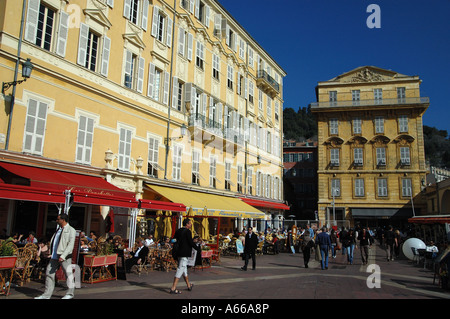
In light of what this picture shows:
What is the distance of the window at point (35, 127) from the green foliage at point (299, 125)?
79.8 metres

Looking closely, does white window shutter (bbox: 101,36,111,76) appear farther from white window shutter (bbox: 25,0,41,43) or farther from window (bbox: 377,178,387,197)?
window (bbox: 377,178,387,197)

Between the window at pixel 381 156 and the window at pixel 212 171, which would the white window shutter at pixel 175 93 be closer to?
the window at pixel 212 171

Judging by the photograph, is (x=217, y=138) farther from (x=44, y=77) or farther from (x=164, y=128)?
(x=44, y=77)

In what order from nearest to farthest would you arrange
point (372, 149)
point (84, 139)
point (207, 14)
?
point (84, 139)
point (207, 14)
point (372, 149)

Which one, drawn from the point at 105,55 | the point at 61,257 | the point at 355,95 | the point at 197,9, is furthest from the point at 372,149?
the point at 61,257

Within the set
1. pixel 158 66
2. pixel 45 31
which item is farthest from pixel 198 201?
pixel 45 31

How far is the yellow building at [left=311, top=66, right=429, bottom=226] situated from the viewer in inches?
1548

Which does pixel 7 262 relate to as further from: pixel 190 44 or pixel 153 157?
pixel 190 44

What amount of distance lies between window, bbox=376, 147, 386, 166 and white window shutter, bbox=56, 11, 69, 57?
3564 centimetres

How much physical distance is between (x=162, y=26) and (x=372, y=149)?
30.0m

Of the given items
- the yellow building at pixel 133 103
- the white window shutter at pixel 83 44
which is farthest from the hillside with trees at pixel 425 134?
the white window shutter at pixel 83 44

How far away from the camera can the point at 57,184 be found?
1140 cm

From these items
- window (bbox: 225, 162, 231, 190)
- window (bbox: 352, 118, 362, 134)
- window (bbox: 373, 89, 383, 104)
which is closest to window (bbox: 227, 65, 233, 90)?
window (bbox: 225, 162, 231, 190)

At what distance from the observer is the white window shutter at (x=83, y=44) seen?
14409 millimetres
